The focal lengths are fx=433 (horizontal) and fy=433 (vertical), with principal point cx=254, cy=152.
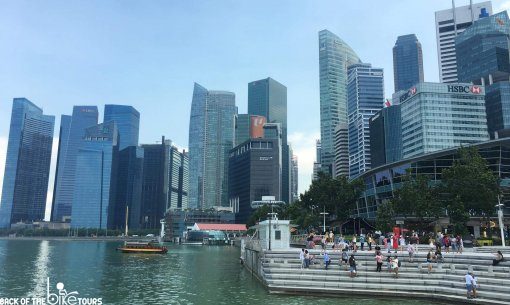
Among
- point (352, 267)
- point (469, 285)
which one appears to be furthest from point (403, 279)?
point (469, 285)

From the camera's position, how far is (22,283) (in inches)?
2067

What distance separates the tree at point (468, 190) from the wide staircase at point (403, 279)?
81.7 ft

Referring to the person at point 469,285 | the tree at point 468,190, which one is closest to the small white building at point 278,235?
the person at point 469,285

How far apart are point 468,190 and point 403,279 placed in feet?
104

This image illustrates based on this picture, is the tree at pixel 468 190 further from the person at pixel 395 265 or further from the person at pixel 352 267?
the person at pixel 352 267

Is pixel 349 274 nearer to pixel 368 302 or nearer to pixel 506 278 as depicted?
pixel 368 302

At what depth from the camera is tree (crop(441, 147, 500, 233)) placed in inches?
2421

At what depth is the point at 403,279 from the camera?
3662 cm

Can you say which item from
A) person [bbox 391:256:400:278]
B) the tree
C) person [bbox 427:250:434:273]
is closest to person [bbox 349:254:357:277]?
person [bbox 391:256:400:278]

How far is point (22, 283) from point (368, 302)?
41.6m

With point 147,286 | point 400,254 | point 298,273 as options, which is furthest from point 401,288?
point 147,286

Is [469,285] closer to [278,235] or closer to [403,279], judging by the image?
[403,279]

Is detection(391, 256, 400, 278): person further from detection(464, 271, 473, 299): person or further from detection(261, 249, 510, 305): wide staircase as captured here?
detection(464, 271, 473, 299): person

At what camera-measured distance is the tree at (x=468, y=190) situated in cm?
6150
